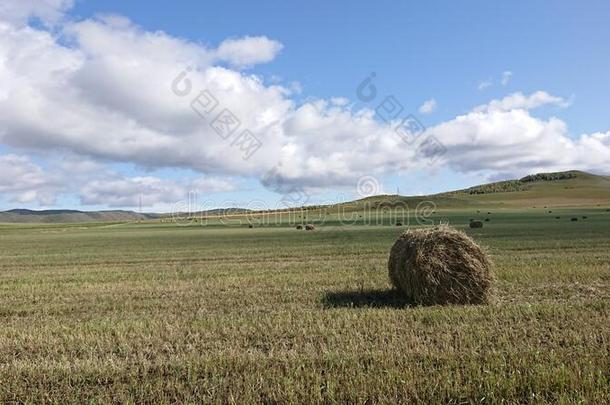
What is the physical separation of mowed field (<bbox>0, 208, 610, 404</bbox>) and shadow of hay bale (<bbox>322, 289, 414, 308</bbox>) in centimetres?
5

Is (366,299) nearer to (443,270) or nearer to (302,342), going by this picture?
(443,270)

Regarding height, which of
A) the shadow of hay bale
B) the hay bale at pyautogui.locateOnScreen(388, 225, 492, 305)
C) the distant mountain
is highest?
the distant mountain

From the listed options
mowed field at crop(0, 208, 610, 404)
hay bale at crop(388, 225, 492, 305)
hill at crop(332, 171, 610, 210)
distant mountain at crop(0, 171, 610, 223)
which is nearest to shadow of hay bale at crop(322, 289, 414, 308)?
mowed field at crop(0, 208, 610, 404)

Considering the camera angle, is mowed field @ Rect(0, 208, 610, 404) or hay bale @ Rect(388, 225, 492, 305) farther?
hay bale @ Rect(388, 225, 492, 305)

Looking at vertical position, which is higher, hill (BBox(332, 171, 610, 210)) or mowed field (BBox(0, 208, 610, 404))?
hill (BBox(332, 171, 610, 210))

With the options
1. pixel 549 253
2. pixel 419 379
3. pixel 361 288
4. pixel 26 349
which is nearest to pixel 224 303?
pixel 361 288

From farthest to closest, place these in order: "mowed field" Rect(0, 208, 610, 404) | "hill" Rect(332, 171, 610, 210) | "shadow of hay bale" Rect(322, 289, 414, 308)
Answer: "hill" Rect(332, 171, 610, 210) < "shadow of hay bale" Rect(322, 289, 414, 308) < "mowed field" Rect(0, 208, 610, 404)

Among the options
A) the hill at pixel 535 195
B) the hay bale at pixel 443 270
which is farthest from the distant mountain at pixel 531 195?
the hay bale at pixel 443 270

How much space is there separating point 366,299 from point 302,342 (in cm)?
408

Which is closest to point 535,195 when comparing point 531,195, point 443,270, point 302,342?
point 531,195

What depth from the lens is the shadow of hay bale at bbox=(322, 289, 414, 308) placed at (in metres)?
10.9

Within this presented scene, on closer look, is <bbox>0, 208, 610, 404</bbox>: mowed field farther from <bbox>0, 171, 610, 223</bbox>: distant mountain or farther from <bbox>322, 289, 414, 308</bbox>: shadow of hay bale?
<bbox>0, 171, 610, 223</bbox>: distant mountain

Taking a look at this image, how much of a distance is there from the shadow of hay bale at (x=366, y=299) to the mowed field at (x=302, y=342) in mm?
48

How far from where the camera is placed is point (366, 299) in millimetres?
11609
